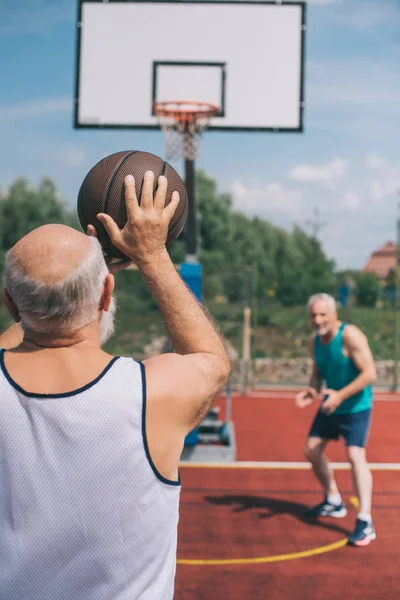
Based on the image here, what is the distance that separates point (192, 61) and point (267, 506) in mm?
5001

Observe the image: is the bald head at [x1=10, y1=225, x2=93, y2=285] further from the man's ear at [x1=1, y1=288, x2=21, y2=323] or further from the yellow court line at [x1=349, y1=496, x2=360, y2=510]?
the yellow court line at [x1=349, y1=496, x2=360, y2=510]

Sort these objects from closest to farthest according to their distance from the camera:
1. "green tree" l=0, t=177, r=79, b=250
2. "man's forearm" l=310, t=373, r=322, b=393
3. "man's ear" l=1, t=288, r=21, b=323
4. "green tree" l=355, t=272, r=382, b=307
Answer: "man's ear" l=1, t=288, r=21, b=323 < "man's forearm" l=310, t=373, r=322, b=393 < "green tree" l=355, t=272, r=382, b=307 < "green tree" l=0, t=177, r=79, b=250

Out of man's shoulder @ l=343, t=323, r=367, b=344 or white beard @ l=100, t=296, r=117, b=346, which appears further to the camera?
man's shoulder @ l=343, t=323, r=367, b=344

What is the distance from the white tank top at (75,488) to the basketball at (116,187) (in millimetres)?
737

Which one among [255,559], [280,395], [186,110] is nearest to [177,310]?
[255,559]

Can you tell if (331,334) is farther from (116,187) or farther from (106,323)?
(106,323)

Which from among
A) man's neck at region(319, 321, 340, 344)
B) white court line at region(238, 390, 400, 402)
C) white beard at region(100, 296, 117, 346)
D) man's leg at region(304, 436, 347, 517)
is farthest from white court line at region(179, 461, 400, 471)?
white beard at region(100, 296, 117, 346)

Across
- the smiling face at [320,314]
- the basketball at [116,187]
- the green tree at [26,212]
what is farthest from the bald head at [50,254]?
the green tree at [26,212]

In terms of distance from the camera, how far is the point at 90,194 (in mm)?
2520

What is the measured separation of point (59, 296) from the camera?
5.54 ft

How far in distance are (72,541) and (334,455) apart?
761 centimetres

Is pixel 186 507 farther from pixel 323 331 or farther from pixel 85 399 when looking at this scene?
pixel 85 399

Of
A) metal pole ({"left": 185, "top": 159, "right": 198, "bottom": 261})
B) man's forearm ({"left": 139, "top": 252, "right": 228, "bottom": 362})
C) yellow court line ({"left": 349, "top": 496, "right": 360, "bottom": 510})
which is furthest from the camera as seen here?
metal pole ({"left": 185, "top": 159, "right": 198, "bottom": 261})

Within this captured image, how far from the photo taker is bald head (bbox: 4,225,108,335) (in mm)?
1688
